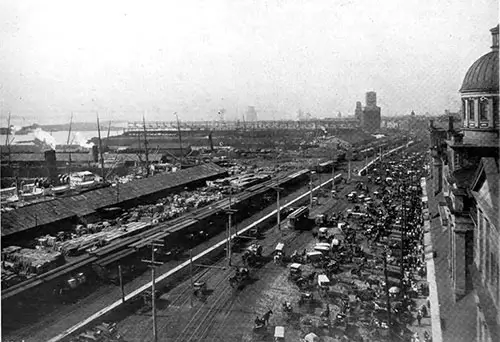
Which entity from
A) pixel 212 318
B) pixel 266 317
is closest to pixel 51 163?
pixel 212 318

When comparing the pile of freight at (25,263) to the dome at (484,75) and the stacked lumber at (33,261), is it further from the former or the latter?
the dome at (484,75)

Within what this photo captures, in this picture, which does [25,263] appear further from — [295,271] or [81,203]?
[295,271]

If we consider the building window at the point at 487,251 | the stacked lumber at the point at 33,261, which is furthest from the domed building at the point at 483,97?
the stacked lumber at the point at 33,261

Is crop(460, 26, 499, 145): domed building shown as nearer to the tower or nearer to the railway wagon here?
the railway wagon

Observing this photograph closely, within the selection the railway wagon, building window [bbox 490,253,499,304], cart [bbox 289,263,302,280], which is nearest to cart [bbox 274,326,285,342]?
cart [bbox 289,263,302,280]

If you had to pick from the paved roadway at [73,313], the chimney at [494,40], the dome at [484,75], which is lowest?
the paved roadway at [73,313]

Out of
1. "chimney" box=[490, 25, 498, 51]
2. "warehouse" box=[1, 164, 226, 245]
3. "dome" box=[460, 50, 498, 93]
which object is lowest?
"warehouse" box=[1, 164, 226, 245]

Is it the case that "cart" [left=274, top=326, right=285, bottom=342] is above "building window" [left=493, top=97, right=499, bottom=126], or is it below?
below
